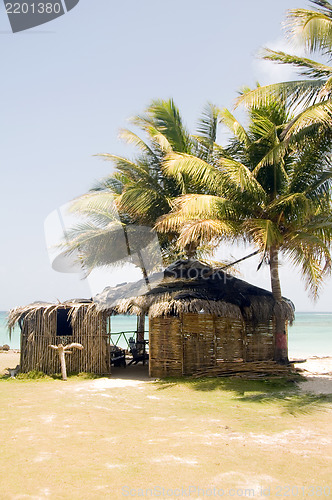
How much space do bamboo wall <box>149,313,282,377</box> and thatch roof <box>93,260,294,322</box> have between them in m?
0.30

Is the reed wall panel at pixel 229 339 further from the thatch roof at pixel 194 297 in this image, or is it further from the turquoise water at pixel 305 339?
the turquoise water at pixel 305 339

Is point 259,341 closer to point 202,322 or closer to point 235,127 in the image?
point 202,322

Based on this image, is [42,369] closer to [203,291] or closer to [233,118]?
[203,291]

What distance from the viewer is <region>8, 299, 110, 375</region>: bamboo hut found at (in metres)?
10.7

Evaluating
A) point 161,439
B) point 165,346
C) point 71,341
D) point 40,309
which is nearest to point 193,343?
point 165,346

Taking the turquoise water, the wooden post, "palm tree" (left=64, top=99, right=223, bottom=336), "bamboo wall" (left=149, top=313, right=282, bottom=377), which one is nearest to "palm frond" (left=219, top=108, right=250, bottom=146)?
"palm tree" (left=64, top=99, right=223, bottom=336)

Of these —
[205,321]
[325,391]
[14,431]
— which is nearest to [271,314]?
[205,321]

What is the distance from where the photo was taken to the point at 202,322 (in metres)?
10.3

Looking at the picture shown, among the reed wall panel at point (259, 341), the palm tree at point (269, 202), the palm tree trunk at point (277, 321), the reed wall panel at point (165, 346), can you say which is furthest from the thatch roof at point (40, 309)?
the palm tree trunk at point (277, 321)

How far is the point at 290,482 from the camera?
3.91m

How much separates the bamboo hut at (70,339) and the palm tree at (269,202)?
120 inches

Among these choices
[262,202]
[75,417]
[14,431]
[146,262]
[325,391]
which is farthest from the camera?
[146,262]

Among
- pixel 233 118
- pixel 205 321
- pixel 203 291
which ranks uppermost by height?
pixel 233 118

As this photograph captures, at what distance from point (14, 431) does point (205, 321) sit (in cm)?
544
